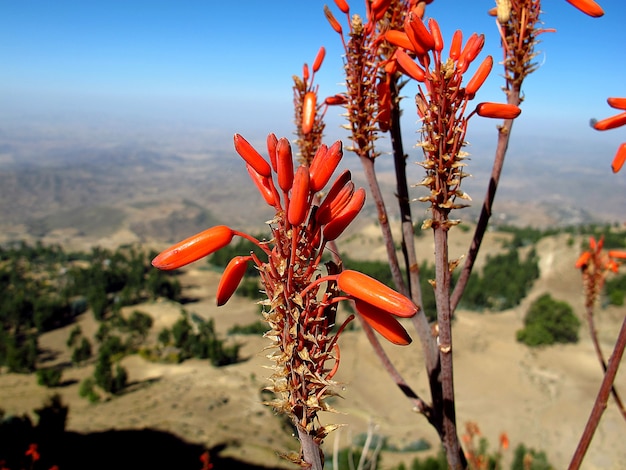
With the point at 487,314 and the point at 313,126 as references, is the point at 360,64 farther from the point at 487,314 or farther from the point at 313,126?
the point at 487,314

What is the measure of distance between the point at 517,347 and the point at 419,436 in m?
12.8

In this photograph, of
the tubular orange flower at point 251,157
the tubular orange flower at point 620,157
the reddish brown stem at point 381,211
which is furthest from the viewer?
the reddish brown stem at point 381,211

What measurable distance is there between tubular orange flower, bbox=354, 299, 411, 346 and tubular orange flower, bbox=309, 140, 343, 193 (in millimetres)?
445

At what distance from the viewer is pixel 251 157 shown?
1.57 meters

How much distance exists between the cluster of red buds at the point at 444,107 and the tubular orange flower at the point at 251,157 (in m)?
0.64

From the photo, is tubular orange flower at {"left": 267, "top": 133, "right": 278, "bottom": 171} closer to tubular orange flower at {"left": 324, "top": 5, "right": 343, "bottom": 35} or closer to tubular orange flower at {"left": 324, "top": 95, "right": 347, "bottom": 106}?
tubular orange flower at {"left": 324, "top": 95, "right": 347, "bottom": 106}

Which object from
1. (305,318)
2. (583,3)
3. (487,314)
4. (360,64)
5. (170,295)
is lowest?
(170,295)

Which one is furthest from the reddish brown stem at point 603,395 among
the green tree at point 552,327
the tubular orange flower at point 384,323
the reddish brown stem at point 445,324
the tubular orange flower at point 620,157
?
the green tree at point 552,327

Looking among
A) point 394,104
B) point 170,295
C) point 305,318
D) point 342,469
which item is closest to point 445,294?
point 305,318

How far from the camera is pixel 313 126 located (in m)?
3.13

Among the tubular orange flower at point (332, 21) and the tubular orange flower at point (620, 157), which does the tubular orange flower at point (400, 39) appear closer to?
the tubular orange flower at point (332, 21)

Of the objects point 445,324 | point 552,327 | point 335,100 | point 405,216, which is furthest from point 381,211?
point 552,327

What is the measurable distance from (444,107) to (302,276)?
0.88 m

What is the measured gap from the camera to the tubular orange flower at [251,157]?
1.57 metres
